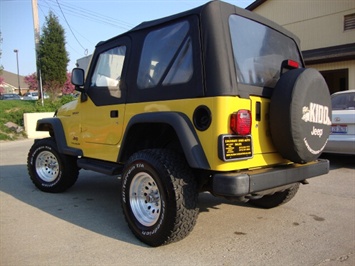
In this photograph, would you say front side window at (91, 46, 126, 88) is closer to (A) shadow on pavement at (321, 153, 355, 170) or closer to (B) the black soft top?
(B) the black soft top

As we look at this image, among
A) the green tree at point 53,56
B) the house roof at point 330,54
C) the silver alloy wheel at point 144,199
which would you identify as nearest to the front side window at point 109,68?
the silver alloy wheel at point 144,199

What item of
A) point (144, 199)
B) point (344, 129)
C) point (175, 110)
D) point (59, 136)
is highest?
point (175, 110)

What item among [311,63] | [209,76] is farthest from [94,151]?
[311,63]

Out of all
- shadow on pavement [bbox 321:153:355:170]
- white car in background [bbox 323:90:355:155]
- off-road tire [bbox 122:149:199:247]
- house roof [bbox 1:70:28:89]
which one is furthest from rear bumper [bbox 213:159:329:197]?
house roof [bbox 1:70:28:89]

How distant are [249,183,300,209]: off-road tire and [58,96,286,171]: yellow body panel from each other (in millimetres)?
1048

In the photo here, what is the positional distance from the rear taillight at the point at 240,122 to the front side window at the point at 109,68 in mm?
1754

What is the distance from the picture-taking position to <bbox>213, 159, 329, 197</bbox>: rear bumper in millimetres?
3010

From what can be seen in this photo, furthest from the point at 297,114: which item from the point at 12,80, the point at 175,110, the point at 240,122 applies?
the point at 12,80

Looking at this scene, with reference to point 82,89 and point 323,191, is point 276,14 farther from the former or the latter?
point 82,89

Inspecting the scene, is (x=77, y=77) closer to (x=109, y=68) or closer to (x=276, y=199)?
(x=109, y=68)

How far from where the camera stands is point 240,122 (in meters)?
3.12

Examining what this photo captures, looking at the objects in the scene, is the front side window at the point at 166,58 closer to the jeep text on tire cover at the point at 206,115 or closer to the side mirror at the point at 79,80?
the jeep text on tire cover at the point at 206,115

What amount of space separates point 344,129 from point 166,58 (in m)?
4.82

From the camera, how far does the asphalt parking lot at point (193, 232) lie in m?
3.28
